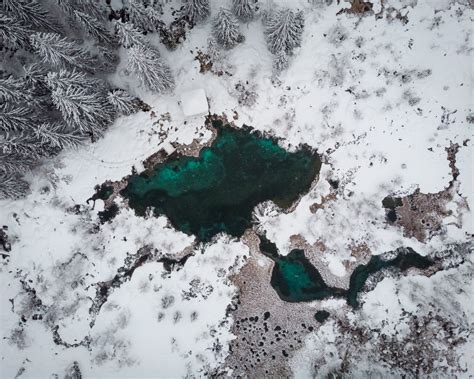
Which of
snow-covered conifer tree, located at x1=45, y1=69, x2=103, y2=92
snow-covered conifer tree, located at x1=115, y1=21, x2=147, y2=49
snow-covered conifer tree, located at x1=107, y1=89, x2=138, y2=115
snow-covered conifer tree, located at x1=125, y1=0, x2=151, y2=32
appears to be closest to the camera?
snow-covered conifer tree, located at x1=45, y1=69, x2=103, y2=92

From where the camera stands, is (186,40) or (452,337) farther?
(186,40)

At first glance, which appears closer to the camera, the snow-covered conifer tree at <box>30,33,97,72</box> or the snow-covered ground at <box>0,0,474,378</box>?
the snow-covered conifer tree at <box>30,33,97,72</box>

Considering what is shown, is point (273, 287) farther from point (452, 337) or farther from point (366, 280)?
point (452, 337)

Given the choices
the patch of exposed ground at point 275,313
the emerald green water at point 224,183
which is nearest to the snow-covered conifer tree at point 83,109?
the emerald green water at point 224,183

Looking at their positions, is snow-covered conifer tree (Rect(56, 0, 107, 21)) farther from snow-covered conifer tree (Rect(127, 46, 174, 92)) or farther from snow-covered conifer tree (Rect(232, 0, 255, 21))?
snow-covered conifer tree (Rect(232, 0, 255, 21))

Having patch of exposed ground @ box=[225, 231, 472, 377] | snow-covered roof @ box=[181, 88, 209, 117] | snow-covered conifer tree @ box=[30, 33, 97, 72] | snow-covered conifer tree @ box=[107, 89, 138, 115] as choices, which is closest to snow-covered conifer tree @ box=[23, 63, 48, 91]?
snow-covered conifer tree @ box=[30, 33, 97, 72]

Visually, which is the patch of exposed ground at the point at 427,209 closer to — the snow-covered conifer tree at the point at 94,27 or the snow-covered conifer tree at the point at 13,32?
the snow-covered conifer tree at the point at 94,27

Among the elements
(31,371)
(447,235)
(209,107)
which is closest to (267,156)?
(209,107)
